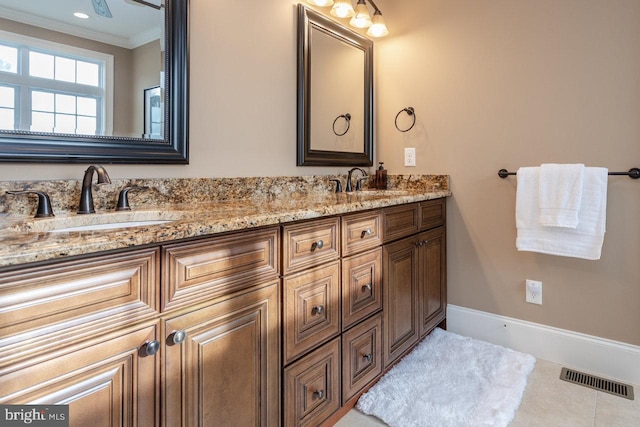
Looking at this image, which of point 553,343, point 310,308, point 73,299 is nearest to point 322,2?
point 310,308

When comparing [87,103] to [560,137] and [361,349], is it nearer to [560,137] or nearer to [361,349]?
[361,349]

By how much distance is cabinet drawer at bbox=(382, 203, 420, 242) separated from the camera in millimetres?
1674

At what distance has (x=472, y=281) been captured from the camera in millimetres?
2234

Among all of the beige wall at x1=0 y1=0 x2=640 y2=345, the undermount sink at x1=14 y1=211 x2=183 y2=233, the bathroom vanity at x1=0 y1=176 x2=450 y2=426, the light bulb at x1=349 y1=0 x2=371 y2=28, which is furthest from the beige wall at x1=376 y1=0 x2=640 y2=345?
the undermount sink at x1=14 y1=211 x2=183 y2=233

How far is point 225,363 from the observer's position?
985 mm

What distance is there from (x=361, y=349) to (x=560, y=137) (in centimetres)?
150

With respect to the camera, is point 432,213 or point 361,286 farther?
point 432,213

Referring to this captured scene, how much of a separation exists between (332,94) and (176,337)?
5.62ft

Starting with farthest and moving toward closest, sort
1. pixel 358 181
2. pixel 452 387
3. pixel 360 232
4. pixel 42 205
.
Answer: pixel 358 181 < pixel 452 387 < pixel 360 232 < pixel 42 205

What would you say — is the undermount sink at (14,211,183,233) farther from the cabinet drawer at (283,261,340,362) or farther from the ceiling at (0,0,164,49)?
the ceiling at (0,0,164,49)

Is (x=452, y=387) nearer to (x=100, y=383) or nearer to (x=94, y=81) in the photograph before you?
(x=100, y=383)

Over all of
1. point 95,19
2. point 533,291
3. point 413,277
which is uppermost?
point 95,19

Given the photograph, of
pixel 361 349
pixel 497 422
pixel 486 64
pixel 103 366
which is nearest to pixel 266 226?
pixel 103 366

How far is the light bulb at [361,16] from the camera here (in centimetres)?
213
